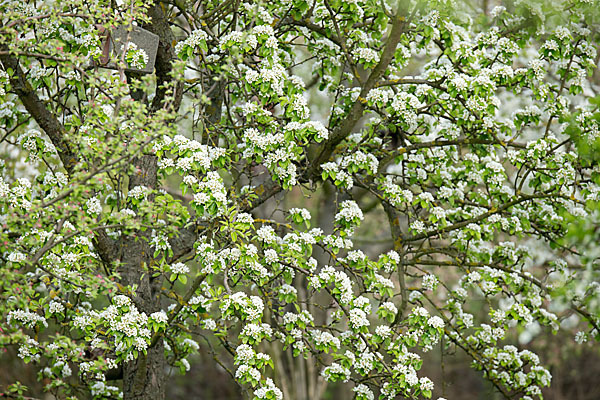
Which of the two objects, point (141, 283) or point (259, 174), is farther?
point (141, 283)

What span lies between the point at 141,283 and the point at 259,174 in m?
1.12

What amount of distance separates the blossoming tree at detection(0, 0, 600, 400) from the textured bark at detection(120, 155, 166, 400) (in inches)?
0.5

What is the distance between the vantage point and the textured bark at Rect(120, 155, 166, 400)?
441cm

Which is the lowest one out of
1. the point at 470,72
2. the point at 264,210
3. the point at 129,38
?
the point at 129,38

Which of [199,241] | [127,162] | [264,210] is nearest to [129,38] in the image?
[127,162]

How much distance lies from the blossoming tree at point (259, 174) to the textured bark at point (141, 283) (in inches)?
0.5

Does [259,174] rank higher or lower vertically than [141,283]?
higher

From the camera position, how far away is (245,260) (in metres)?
3.65

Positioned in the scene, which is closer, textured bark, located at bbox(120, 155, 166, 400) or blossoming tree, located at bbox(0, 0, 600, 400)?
blossoming tree, located at bbox(0, 0, 600, 400)

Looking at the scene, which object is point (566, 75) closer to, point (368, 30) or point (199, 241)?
point (368, 30)

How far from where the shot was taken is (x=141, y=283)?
445 centimetres

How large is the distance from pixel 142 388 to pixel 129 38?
2.34 meters

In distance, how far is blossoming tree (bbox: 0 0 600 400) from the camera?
349 centimetres

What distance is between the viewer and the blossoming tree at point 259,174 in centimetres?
349
